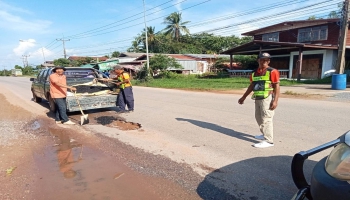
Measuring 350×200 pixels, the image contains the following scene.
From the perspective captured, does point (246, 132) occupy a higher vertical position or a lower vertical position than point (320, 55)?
lower

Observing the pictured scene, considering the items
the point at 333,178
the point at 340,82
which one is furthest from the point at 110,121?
the point at 340,82

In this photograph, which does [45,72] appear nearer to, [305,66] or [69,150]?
[69,150]

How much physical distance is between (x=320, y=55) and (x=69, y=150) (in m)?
23.9

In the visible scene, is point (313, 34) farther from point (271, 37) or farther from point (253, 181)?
point (253, 181)

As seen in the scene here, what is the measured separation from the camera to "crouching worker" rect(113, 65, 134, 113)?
299 inches

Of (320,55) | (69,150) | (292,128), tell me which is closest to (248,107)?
(292,128)

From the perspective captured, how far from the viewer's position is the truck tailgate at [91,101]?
7.07 m

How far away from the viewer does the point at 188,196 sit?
9.24 ft

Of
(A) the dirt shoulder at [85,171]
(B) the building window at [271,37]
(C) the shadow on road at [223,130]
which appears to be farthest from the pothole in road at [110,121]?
(B) the building window at [271,37]

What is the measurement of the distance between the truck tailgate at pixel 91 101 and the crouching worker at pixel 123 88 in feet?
0.86

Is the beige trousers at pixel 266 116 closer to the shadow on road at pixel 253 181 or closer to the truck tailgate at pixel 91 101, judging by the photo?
the shadow on road at pixel 253 181

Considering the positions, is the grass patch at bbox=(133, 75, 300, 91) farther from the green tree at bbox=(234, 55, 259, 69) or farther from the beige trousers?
the beige trousers

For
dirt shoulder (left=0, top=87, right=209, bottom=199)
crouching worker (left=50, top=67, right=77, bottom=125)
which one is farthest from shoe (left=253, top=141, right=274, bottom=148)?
crouching worker (left=50, top=67, right=77, bottom=125)

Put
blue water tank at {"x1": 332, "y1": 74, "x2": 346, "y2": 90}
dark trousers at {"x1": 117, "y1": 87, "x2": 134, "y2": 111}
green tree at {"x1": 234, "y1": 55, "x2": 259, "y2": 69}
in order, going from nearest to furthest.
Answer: dark trousers at {"x1": 117, "y1": 87, "x2": 134, "y2": 111} → blue water tank at {"x1": 332, "y1": 74, "x2": 346, "y2": 90} → green tree at {"x1": 234, "y1": 55, "x2": 259, "y2": 69}
